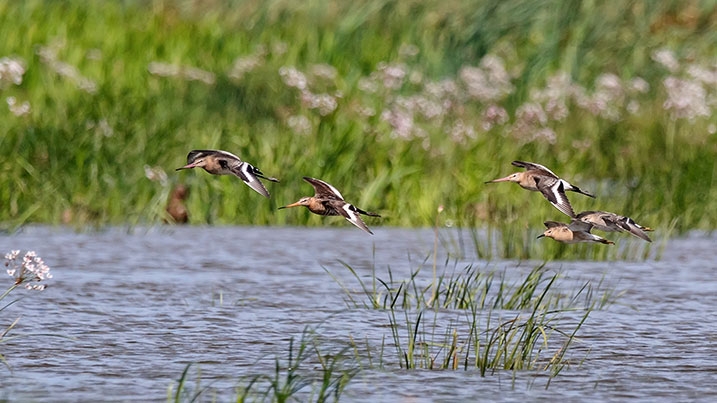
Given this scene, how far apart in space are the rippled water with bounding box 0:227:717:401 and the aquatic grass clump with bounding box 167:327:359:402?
0.09 meters

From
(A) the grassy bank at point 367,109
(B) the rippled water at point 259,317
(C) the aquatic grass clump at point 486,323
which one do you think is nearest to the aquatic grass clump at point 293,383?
(B) the rippled water at point 259,317

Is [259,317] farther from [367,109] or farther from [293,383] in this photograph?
[367,109]

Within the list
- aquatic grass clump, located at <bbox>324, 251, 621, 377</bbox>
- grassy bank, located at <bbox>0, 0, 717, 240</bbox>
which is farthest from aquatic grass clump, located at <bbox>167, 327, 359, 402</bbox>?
grassy bank, located at <bbox>0, 0, 717, 240</bbox>

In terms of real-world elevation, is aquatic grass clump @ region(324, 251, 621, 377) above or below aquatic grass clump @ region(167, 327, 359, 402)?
above

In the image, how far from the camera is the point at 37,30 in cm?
1847

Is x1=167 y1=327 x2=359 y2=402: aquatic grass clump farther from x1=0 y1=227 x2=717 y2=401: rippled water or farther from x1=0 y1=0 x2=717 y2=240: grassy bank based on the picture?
x1=0 y1=0 x2=717 y2=240: grassy bank

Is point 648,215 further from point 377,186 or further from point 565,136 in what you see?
point 565,136

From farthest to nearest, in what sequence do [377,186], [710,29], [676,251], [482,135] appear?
[710,29] → [482,135] → [377,186] → [676,251]

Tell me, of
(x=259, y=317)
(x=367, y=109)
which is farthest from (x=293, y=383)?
(x=367, y=109)

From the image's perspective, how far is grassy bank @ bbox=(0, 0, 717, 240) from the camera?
515 inches

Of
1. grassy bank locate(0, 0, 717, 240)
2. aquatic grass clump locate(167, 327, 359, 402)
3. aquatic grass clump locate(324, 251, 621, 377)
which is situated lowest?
aquatic grass clump locate(167, 327, 359, 402)

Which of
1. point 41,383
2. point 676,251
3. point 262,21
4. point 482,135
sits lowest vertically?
point 41,383

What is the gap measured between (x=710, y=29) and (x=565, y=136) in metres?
2.82

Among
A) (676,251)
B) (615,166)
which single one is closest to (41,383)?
(676,251)
